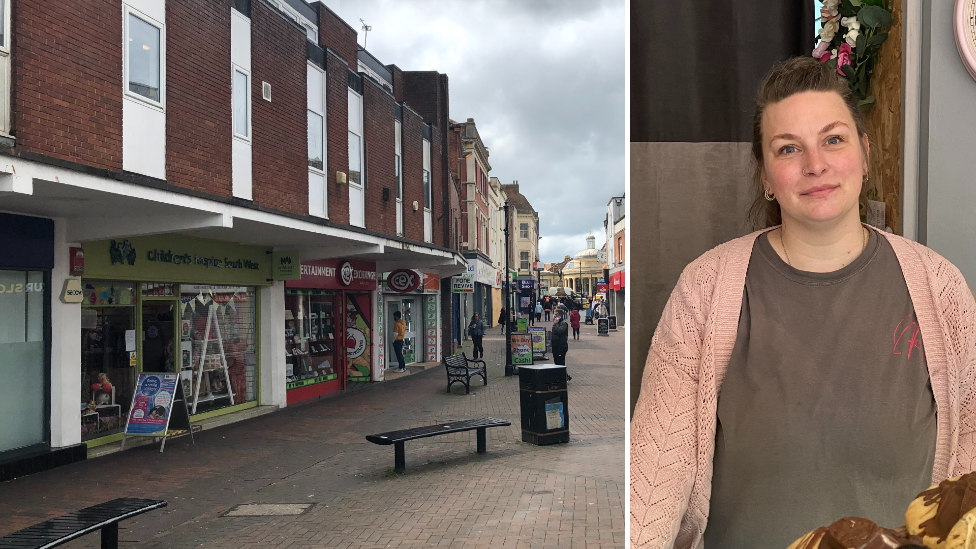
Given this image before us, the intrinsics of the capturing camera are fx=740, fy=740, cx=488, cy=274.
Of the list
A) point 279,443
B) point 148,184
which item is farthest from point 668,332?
point 279,443

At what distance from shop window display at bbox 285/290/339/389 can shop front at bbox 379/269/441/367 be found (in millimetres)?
3051

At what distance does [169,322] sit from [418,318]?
12399 mm

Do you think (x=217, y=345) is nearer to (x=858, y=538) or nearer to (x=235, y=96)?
(x=235, y=96)

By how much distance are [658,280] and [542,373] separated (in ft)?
24.6

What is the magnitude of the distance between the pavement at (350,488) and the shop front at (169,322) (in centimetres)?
81

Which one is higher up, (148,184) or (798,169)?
(148,184)

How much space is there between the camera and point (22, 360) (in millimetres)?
8406

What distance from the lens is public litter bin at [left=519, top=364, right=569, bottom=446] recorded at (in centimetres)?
966

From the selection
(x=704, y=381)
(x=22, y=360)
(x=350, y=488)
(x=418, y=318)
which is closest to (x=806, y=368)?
(x=704, y=381)

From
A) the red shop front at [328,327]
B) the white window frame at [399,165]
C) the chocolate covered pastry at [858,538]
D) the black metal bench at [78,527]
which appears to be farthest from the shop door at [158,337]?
the chocolate covered pastry at [858,538]

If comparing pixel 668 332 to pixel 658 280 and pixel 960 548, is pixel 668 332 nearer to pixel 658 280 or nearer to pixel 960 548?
pixel 658 280

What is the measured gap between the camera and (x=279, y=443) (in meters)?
10.4

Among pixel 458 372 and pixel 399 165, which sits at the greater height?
pixel 399 165

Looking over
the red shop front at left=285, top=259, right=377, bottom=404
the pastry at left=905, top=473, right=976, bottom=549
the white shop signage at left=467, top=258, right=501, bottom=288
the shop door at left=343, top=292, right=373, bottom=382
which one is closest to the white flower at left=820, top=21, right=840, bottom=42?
the pastry at left=905, top=473, right=976, bottom=549
